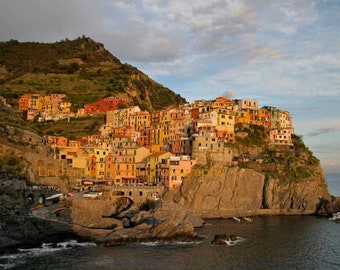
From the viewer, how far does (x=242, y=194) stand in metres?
68.8

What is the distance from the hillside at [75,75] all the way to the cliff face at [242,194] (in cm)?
4822

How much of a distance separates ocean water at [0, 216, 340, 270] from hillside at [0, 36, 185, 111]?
64.8 metres

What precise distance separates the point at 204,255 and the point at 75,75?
93981 mm

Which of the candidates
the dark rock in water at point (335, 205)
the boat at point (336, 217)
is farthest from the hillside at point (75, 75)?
the boat at point (336, 217)

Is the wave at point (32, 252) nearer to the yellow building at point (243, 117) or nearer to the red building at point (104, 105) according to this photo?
the yellow building at point (243, 117)

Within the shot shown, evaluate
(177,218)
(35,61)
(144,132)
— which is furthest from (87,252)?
(35,61)

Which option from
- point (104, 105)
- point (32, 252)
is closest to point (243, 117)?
point (104, 105)

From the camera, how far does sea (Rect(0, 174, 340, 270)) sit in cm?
3900

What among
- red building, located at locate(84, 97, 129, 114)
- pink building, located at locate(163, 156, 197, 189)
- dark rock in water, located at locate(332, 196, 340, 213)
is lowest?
dark rock in water, located at locate(332, 196, 340, 213)

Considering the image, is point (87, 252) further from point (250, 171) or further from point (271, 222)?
point (250, 171)

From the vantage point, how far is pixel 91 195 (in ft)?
195

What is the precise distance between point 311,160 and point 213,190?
2475cm

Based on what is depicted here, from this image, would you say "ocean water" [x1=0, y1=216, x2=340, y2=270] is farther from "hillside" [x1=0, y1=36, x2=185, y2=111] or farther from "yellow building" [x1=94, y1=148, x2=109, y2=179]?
"hillside" [x1=0, y1=36, x2=185, y2=111]

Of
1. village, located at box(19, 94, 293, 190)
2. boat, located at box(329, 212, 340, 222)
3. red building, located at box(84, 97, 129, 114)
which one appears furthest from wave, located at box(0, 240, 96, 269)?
red building, located at box(84, 97, 129, 114)
